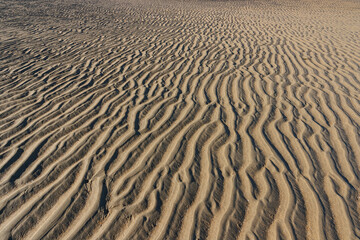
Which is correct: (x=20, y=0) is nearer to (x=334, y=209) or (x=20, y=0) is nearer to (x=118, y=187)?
(x=118, y=187)

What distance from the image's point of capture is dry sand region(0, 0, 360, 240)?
2.37 metres

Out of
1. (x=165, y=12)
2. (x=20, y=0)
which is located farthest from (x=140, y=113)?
(x=20, y=0)

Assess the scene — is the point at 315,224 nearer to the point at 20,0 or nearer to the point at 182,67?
the point at 182,67

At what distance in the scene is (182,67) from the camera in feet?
18.9

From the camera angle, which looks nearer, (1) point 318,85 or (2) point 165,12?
(1) point 318,85

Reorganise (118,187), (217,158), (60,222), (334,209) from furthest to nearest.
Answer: (217,158) → (118,187) → (334,209) → (60,222)

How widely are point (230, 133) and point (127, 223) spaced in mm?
1859

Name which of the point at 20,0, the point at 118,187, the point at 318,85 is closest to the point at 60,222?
the point at 118,187

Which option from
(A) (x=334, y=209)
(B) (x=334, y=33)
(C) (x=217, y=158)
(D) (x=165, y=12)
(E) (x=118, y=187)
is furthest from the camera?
(D) (x=165, y=12)

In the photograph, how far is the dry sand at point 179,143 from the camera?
2371 millimetres

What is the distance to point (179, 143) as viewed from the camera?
3301 millimetres

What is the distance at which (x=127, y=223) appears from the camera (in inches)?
91.5

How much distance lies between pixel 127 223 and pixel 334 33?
32.3 feet

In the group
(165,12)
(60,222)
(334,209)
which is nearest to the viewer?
(60,222)
